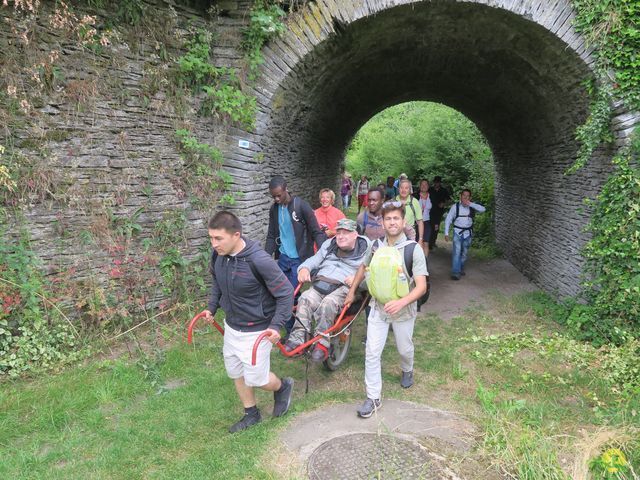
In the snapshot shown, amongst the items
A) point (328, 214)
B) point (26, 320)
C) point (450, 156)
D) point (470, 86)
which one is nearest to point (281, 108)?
point (328, 214)

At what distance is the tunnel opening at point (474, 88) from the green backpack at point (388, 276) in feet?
10.1

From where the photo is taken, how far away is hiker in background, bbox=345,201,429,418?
348cm

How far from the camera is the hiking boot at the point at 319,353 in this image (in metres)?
3.74

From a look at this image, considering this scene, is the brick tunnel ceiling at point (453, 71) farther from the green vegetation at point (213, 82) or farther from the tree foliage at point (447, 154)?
the tree foliage at point (447, 154)

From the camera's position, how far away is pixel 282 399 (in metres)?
3.57

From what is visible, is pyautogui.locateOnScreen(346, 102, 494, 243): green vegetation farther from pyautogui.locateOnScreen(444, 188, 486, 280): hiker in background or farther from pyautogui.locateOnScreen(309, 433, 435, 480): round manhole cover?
pyautogui.locateOnScreen(309, 433, 435, 480): round manhole cover

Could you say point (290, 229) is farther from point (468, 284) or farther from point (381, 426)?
point (468, 284)

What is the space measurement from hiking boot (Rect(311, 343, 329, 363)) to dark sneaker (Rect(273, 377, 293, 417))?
30 cm

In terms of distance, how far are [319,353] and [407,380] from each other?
99 cm

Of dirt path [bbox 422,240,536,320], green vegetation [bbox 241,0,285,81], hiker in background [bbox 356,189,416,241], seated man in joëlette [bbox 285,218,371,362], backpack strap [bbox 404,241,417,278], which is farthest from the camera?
dirt path [bbox 422,240,536,320]

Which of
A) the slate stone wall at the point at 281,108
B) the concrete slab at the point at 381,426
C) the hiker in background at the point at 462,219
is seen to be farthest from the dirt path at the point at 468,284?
the concrete slab at the point at 381,426

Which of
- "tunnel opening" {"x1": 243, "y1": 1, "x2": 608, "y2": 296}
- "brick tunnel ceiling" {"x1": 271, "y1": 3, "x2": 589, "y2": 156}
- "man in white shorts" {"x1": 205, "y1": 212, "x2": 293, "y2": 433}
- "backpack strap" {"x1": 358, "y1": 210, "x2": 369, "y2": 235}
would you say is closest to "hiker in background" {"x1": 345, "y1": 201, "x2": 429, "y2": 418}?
"man in white shorts" {"x1": 205, "y1": 212, "x2": 293, "y2": 433}

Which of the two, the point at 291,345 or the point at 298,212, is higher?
the point at 298,212

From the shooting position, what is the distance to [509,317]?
6.34 metres
